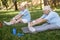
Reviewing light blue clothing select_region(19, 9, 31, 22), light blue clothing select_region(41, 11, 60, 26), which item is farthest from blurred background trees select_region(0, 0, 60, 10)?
light blue clothing select_region(41, 11, 60, 26)

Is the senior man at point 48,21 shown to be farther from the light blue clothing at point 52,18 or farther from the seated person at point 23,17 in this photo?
the seated person at point 23,17

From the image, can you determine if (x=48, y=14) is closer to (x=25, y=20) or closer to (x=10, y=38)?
(x=10, y=38)

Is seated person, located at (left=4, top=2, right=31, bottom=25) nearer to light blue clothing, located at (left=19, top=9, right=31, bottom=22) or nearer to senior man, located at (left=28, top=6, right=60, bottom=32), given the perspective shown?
light blue clothing, located at (left=19, top=9, right=31, bottom=22)

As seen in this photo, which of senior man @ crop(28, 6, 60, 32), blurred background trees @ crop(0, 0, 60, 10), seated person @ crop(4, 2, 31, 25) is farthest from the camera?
blurred background trees @ crop(0, 0, 60, 10)

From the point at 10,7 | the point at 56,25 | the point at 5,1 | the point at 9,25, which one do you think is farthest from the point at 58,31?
the point at 10,7

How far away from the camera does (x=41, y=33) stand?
21.3ft

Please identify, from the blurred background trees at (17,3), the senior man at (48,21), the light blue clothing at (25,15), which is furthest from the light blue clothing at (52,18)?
the blurred background trees at (17,3)

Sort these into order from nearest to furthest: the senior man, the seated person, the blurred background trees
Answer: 1. the senior man
2. the seated person
3. the blurred background trees

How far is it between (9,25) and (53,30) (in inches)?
73.2

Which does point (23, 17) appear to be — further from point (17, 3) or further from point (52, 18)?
point (17, 3)

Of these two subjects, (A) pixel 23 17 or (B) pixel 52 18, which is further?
(A) pixel 23 17

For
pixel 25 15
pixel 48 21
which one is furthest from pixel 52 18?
pixel 25 15

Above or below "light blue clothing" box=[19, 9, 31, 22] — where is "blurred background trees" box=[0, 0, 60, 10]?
below

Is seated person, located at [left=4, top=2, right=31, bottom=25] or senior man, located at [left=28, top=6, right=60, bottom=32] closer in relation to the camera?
senior man, located at [left=28, top=6, right=60, bottom=32]
